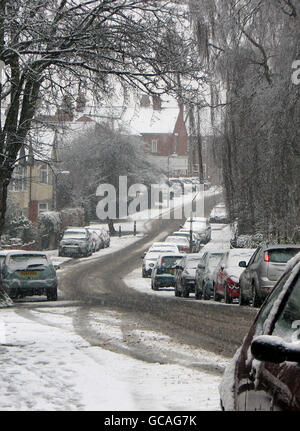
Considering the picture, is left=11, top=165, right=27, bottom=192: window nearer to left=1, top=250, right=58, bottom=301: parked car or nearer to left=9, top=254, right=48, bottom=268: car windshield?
left=9, top=254, right=48, bottom=268: car windshield

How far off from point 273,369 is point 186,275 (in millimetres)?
24928

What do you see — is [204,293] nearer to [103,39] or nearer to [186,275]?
[186,275]

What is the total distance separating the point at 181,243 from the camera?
59.9 m

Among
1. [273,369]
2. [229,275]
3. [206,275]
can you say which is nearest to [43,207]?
[206,275]

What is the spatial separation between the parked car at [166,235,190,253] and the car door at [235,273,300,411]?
52.7 meters

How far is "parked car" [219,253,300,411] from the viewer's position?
13.2 ft

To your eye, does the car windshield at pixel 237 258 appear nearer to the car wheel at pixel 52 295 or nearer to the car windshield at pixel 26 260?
the car wheel at pixel 52 295

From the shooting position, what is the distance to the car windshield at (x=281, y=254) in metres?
20.2

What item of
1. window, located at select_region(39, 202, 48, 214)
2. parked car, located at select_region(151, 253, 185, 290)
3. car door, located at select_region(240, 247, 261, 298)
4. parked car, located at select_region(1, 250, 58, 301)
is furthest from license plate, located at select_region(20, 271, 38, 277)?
window, located at select_region(39, 202, 48, 214)

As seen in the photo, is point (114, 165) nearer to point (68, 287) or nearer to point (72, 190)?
point (72, 190)

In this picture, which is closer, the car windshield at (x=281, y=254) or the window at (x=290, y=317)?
the window at (x=290, y=317)

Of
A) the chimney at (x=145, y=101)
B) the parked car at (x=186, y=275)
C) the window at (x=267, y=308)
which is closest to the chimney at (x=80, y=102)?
the chimney at (x=145, y=101)

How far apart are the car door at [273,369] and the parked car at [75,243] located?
2102 inches
